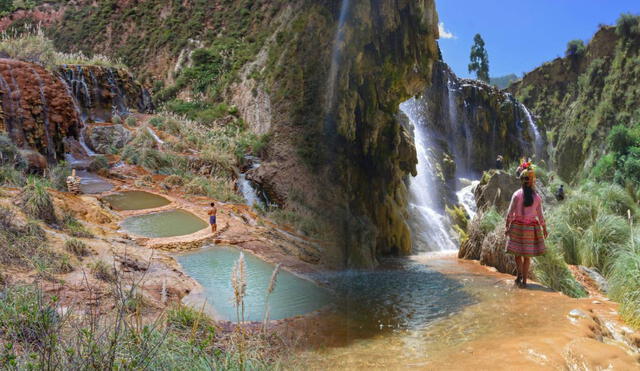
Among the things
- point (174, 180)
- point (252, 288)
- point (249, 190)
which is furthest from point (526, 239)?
point (174, 180)

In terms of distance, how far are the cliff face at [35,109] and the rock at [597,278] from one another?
10.5m

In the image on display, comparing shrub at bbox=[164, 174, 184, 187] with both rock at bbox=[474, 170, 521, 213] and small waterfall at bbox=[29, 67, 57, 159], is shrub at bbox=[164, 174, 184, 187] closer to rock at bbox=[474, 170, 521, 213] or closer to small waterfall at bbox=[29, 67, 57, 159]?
small waterfall at bbox=[29, 67, 57, 159]

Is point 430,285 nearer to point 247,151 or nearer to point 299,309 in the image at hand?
point 299,309

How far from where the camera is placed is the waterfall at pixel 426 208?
1527 cm

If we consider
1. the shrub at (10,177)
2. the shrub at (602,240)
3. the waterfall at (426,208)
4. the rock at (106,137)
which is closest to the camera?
the shrub at (10,177)

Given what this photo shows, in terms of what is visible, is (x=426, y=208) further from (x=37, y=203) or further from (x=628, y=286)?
(x=37, y=203)

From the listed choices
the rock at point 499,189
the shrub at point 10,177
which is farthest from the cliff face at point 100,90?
the rock at point 499,189

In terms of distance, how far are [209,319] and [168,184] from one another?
7022 mm

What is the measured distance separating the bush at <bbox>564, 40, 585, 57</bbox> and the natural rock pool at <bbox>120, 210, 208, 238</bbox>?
4088cm

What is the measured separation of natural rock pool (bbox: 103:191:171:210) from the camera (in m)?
7.98

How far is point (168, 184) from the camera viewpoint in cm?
994

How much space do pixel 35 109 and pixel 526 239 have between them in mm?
9707

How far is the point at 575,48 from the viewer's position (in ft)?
127

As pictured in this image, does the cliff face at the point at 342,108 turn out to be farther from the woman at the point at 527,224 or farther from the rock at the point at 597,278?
the rock at the point at 597,278
